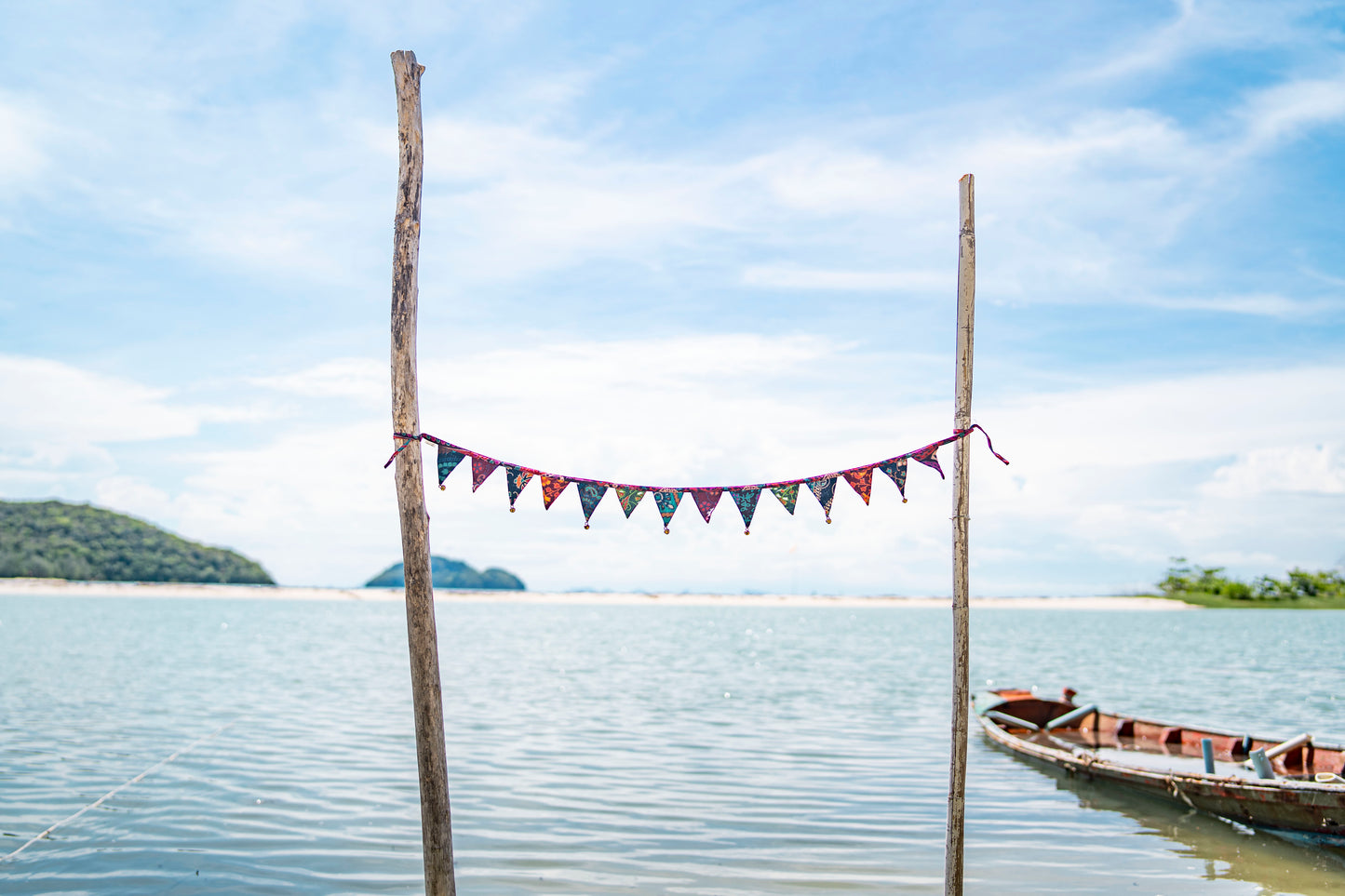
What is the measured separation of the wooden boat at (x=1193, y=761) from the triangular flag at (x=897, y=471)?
28.3ft

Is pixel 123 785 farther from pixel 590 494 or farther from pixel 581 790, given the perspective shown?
pixel 590 494

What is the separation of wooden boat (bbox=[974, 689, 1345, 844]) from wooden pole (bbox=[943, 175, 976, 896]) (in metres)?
7.54

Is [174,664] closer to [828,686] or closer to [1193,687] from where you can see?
[828,686]

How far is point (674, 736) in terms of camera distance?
2177cm

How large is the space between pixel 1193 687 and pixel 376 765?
3263cm

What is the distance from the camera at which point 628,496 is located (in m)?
8.66

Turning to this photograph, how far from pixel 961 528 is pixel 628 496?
2.87 metres

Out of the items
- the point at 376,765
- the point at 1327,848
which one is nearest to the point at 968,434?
the point at 1327,848

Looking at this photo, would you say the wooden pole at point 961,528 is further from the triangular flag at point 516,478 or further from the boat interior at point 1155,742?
the boat interior at point 1155,742

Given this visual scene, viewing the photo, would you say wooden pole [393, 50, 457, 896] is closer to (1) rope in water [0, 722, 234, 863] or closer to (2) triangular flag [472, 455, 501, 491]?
(2) triangular flag [472, 455, 501, 491]

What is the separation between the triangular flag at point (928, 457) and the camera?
8.16m

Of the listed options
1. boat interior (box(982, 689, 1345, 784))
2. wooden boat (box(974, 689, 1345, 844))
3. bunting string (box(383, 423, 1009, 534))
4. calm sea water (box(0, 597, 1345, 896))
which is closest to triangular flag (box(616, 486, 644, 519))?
bunting string (box(383, 423, 1009, 534))

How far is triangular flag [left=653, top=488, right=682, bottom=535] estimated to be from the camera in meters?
8.68

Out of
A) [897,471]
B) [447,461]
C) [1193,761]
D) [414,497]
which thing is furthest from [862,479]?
[1193,761]
